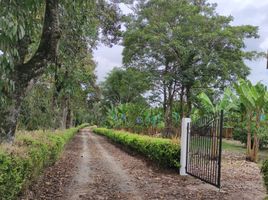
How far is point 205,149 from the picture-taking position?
368 inches

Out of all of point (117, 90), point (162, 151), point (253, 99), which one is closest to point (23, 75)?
point (162, 151)

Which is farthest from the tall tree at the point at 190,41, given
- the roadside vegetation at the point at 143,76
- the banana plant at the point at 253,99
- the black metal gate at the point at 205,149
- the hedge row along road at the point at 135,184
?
the black metal gate at the point at 205,149

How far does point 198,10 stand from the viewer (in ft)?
76.3

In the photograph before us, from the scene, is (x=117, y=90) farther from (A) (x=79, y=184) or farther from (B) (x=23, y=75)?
(B) (x=23, y=75)

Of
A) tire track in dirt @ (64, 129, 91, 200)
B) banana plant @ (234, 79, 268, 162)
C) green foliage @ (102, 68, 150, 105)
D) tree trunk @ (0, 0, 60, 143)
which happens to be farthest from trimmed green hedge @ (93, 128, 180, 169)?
green foliage @ (102, 68, 150, 105)

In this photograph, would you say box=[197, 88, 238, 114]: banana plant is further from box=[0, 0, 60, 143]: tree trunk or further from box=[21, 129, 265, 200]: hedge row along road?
box=[0, 0, 60, 143]: tree trunk

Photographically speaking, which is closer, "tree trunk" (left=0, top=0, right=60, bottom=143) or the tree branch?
the tree branch

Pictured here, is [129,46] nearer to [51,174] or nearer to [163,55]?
[163,55]

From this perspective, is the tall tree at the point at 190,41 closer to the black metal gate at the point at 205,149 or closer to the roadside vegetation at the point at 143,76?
the roadside vegetation at the point at 143,76

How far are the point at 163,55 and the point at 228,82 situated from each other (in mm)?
4886

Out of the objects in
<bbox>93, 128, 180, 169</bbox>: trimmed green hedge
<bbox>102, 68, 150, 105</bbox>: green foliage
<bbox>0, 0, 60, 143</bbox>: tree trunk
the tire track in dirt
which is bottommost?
the tire track in dirt

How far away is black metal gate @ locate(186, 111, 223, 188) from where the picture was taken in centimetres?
855

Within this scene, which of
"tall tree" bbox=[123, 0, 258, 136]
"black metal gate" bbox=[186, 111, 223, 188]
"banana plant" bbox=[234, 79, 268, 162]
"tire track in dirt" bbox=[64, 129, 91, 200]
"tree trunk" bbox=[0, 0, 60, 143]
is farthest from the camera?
"tall tree" bbox=[123, 0, 258, 136]

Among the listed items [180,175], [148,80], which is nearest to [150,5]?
[148,80]
